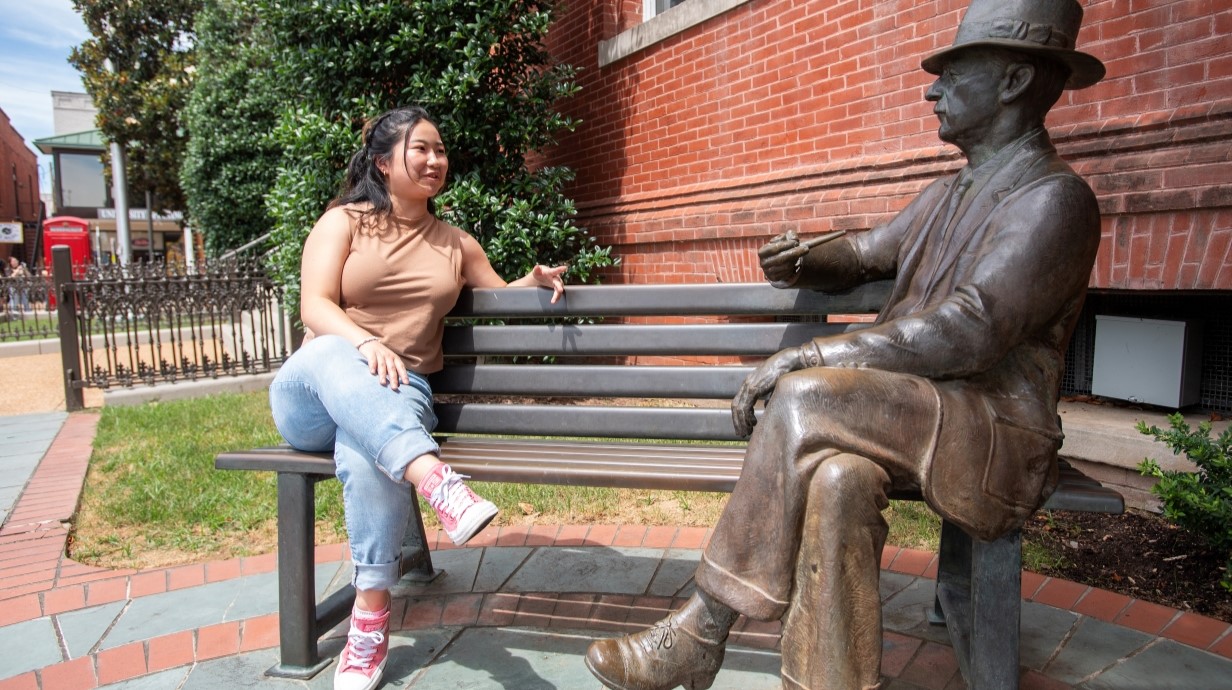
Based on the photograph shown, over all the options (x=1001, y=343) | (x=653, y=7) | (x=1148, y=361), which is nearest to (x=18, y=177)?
(x=653, y=7)

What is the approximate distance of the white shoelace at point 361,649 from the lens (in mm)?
2592

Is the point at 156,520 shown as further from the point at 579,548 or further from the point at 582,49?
the point at 582,49

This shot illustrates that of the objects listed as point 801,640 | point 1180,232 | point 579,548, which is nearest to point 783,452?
point 801,640

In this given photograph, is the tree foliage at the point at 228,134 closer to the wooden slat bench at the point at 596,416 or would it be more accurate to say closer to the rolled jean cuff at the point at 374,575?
the wooden slat bench at the point at 596,416

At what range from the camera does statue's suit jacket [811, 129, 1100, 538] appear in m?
1.99

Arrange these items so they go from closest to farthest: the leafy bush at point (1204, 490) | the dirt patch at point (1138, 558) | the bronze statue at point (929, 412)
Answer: the bronze statue at point (929, 412), the leafy bush at point (1204, 490), the dirt patch at point (1138, 558)

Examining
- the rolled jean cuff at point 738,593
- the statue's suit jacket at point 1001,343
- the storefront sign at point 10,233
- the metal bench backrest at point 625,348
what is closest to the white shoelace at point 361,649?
the metal bench backrest at point 625,348

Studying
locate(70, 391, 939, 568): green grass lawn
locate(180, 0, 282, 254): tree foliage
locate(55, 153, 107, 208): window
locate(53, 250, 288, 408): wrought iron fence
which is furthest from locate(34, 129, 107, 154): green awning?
locate(70, 391, 939, 568): green grass lawn

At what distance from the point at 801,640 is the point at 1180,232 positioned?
2.83m

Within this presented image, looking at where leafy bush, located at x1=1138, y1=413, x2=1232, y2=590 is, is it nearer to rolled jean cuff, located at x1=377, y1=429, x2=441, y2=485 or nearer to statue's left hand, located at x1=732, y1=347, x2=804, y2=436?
statue's left hand, located at x1=732, y1=347, x2=804, y2=436

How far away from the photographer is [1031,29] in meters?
2.10

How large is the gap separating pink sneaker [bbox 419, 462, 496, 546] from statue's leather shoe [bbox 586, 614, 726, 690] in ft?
1.49

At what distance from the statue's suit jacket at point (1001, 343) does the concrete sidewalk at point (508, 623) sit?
0.93 metres

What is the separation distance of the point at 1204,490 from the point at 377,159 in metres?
3.28
